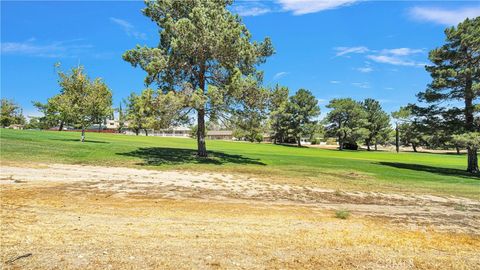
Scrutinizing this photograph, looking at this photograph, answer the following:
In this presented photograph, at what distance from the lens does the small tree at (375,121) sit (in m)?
89.6

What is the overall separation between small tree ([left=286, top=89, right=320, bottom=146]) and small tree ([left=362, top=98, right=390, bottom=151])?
18.2 metres

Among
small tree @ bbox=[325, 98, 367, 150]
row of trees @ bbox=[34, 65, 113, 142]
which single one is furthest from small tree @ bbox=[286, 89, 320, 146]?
row of trees @ bbox=[34, 65, 113, 142]

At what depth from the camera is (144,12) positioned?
25281 mm

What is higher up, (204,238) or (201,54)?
(201,54)

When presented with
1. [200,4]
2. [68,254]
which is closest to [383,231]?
[68,254]

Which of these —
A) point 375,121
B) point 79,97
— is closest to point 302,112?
point 375,121

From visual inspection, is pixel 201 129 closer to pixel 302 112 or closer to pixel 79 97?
pixel 79 97

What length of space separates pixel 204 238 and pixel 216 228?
0.88 metres

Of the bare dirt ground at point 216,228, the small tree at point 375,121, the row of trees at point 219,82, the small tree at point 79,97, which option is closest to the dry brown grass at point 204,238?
the bare dirt ground at point 216,228

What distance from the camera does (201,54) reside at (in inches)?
931

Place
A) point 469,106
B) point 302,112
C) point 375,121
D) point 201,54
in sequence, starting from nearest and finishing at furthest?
point 201,54, point 469,106, point 302,112, point 375,121

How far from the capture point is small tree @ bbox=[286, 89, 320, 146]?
79.7 meters

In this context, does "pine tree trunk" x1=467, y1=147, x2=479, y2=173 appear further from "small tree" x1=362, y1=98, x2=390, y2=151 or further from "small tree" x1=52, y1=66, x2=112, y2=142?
"small tree" x1=362, y1=98, x2=390, y2=151

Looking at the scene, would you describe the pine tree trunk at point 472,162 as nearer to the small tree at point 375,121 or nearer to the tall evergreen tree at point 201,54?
the tall evergreen tree at point 201,54
